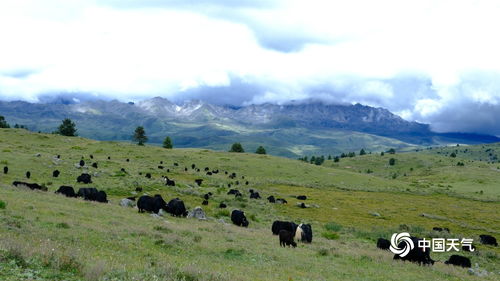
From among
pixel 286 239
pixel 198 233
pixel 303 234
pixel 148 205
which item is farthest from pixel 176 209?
pixel 286 239

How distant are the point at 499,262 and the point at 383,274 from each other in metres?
19.0

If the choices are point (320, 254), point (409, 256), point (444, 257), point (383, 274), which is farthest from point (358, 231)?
point (383, 274)

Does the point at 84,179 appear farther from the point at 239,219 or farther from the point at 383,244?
the point at 383,244

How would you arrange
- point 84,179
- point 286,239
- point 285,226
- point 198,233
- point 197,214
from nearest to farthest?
point 198,233
point 286,239
point 285,226
point 197,214
point 84,179

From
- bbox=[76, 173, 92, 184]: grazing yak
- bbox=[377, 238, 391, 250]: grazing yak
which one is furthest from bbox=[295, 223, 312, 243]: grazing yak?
bbox=[76, 173, 92, 184]: grazing yak

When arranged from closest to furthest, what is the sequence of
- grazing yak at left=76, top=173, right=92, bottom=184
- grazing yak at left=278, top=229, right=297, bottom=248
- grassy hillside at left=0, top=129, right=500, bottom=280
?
grassy hillside at left=0, top=129, right=500, bottom=280 → grazing yak at left=278, top=229, right=297, bottom=248 → grazing yak at left=76, top=173, right=92, bottom=184

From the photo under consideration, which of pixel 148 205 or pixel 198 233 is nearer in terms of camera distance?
pixel 198 233

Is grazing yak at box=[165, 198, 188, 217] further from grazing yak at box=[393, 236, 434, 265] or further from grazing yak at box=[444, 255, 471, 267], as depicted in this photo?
grazing yak at box=[444, 255, 471, 267]

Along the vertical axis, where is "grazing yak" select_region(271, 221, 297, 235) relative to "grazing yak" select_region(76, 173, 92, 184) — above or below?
below

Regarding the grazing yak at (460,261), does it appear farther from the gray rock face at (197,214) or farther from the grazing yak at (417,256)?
the gray rock face at (197,214)

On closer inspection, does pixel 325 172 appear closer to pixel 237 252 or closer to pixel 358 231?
pixel 358 231

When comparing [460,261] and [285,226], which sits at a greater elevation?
[285,226]

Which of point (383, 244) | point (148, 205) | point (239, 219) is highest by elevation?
point (148, 205)

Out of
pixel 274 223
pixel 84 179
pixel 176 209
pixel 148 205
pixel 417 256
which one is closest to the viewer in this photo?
pixel 417 256
